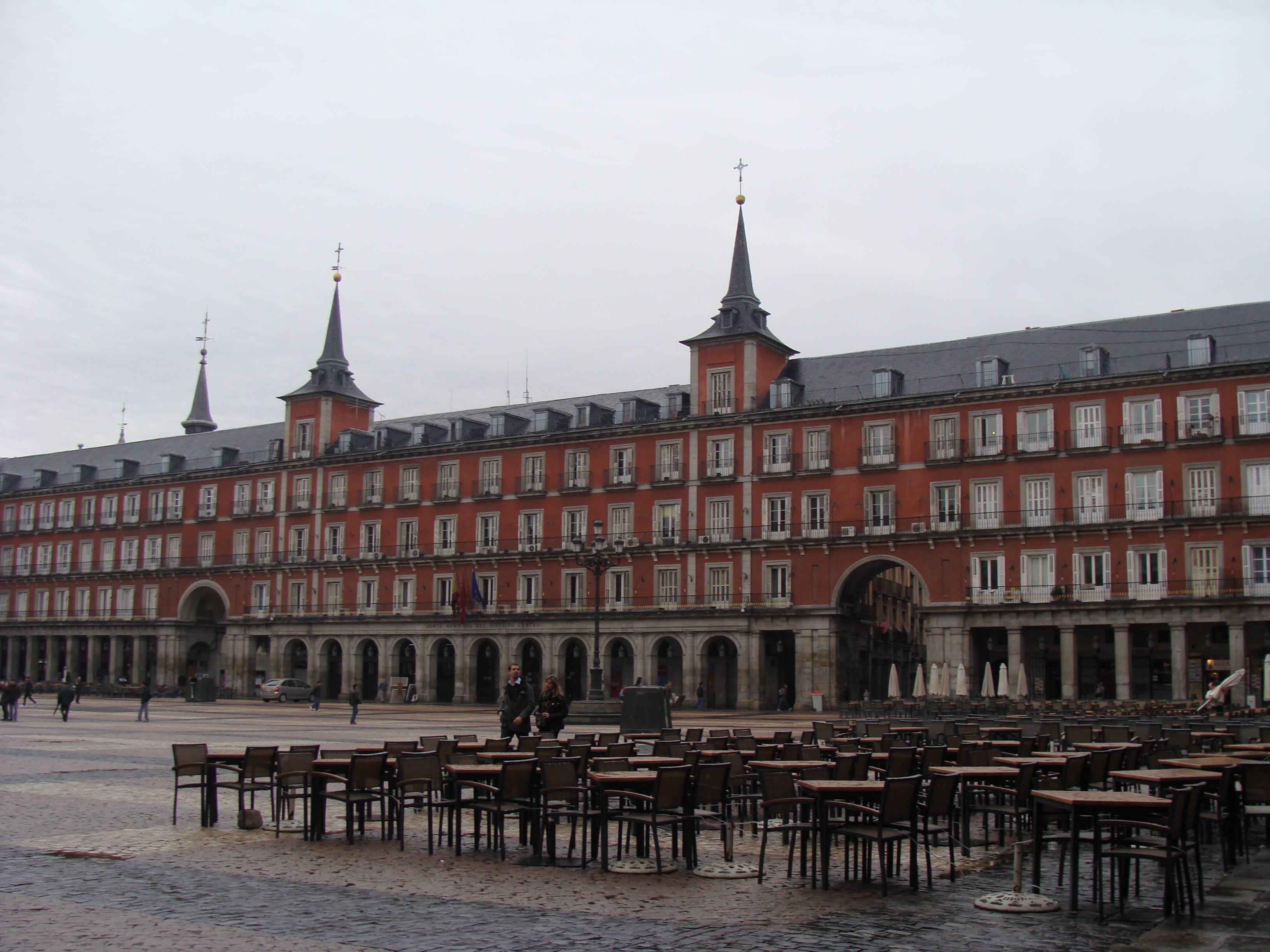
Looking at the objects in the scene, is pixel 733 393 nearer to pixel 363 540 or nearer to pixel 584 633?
pixel 584 633

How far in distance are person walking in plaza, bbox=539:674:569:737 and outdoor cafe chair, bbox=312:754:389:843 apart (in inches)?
232

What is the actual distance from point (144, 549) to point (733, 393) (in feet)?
149

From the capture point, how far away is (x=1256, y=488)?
4819 cm

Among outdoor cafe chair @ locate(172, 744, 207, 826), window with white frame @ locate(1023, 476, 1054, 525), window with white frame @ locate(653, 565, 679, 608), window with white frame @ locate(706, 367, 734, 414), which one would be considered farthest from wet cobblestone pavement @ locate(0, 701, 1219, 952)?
window with white frame @ locate(706, 367, 734, 414)

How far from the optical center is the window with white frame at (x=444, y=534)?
68938mm

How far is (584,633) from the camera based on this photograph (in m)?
62.7

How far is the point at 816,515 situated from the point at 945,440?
23.0 ft

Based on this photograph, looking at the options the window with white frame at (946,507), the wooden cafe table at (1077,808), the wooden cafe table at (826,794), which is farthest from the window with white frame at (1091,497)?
the wooden cafe table at (826,794)

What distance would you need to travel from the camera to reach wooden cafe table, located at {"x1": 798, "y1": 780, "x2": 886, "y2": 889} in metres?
11.0

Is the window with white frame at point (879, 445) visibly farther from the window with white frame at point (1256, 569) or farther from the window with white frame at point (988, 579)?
the window with white frame at point (1256, 569)

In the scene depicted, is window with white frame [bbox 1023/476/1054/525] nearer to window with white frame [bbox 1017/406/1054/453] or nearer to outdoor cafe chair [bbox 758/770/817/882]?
window with white frame [bbox 1017/406/1054/453]

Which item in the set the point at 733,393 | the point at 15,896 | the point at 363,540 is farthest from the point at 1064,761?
the point at 363,540

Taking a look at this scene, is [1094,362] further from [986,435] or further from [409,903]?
[409,903]

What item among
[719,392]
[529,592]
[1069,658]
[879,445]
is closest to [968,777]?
[1069,658]
